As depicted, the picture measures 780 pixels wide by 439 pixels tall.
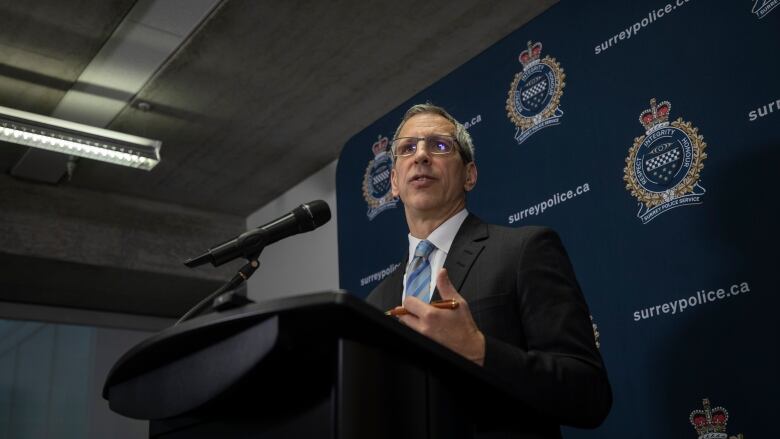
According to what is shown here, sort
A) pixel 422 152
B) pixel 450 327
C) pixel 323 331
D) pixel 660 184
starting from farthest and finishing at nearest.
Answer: pixel 660 184 → pixel 422 152 → pixel 450 327 → pixel 323 331

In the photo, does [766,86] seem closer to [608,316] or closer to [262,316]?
Answer: [608,316]

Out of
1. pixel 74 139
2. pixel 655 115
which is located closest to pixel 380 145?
pixel 655 115

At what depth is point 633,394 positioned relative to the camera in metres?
2.18

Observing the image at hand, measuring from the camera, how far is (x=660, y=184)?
2256mm

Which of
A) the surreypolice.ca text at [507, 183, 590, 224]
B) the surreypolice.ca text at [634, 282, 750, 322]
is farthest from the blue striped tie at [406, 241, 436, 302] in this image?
the surreypolice.ca text at [507, 183, 590, 224]

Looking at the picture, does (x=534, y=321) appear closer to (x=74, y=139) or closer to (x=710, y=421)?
(x=710, y=421)

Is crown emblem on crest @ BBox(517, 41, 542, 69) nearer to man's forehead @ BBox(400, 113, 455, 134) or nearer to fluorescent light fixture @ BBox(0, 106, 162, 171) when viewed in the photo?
man's forehead @ BBox(400, 113, 455, 134)

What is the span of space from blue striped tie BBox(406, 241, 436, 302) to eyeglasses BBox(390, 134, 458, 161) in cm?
27

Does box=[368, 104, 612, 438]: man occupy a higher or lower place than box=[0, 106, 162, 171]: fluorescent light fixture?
lower

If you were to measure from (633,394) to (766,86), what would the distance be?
3.04 feet

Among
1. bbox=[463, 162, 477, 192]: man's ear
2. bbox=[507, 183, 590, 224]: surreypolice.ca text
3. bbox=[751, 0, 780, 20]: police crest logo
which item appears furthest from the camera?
bbox=[507, 183, 590, 224]: surreypolice.ca text

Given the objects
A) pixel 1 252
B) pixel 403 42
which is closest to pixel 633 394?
pixel 403 42

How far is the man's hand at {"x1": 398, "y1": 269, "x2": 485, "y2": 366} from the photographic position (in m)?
0.97

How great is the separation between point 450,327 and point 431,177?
888 millimetres
